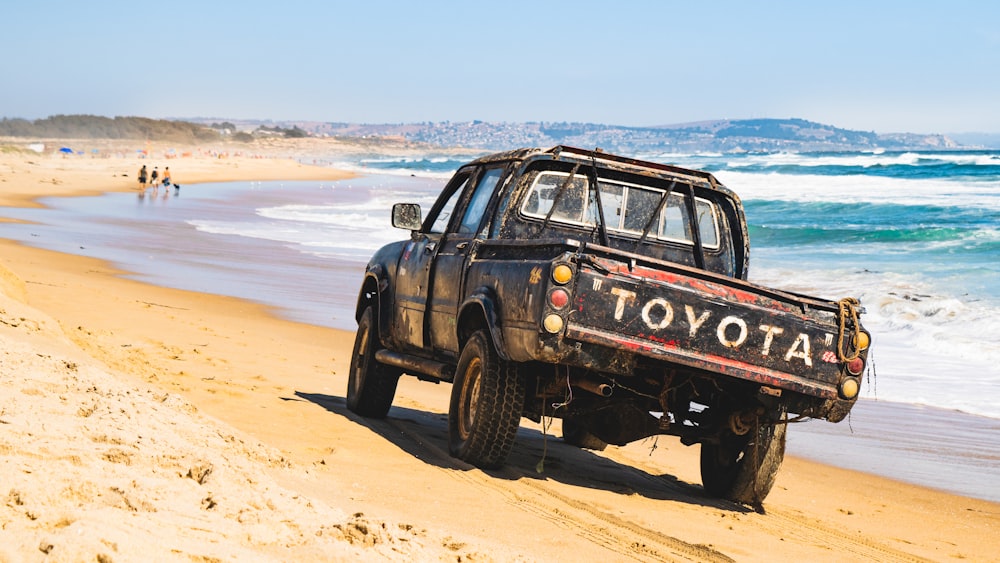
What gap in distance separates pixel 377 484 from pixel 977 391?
7.65 m

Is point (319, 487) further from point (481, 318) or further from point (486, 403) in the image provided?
point (481, 318)

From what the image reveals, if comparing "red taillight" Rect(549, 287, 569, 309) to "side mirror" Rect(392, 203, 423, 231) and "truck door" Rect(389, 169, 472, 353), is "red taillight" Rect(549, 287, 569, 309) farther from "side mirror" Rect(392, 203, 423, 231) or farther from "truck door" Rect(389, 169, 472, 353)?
"side mirror" Rect(392, 203, 423, 231)

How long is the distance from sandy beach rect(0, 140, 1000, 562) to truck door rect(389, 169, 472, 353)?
2.23 ft

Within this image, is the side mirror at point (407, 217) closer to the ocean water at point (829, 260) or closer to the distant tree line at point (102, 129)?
the ocean water at point (829, 260)

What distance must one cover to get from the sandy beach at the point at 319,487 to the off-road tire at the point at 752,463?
129mm

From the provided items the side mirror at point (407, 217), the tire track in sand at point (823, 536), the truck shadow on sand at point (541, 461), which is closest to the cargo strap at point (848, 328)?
the tire track in sand at point (823, 536)

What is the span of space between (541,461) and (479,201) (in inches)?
71.7

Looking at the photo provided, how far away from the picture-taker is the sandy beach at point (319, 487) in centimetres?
437

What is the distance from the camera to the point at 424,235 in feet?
29.0

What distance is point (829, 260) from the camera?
2542 cm

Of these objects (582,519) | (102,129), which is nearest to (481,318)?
(582,519)

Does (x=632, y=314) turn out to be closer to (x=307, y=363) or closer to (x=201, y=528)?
(x=201, y=528)

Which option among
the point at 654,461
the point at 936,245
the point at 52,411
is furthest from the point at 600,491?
the point at 936,245

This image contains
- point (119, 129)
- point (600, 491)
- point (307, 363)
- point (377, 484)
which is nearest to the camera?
point (377, 484)
